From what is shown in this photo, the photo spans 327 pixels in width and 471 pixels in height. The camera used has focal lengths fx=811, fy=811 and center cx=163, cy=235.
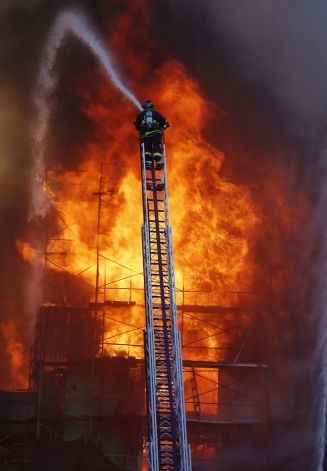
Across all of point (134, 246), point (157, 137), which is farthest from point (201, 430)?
point (157, 137)

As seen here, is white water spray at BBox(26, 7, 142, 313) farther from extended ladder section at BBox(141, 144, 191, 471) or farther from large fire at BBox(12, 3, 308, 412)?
extended ladder section at BBox(141, 144, 191, 471)

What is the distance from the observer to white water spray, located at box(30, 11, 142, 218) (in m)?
42.2

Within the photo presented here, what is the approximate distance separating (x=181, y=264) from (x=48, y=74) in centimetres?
1244

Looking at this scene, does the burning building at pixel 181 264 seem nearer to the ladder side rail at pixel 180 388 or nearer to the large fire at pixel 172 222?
the large fire at pixel 172 222

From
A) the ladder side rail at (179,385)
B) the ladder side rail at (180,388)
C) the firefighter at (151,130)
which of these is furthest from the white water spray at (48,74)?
the ladder side rail at (180,388)

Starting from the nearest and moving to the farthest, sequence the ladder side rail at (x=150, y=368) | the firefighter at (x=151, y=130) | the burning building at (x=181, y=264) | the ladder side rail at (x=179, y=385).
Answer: the ladder side rail at (x=150, y=368) → the ladder side rail at (x=179, y=385) → the firefighter at (x=151, y=130) → the burning building at (x=181, y=264)

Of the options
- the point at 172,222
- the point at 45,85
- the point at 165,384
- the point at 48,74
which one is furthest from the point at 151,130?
the point at 48,74

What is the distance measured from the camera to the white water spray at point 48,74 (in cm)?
4222

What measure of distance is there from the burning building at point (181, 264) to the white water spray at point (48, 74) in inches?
21.5

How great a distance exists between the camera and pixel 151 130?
28.5 metres

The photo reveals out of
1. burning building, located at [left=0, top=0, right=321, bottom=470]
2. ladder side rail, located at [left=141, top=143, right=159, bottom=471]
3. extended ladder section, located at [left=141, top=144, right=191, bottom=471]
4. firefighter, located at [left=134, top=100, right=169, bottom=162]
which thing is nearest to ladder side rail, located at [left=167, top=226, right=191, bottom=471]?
extended ladder section, located at [left=141, top=144, right=191, bottom=471]

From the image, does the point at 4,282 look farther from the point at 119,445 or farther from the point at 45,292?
the point at 119,445

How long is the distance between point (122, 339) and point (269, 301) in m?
7.76

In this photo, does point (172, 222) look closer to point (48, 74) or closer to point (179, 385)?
point (48, 74)
